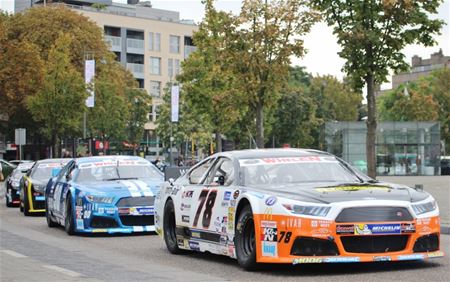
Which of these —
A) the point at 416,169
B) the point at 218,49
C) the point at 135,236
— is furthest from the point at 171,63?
the point at 135,236

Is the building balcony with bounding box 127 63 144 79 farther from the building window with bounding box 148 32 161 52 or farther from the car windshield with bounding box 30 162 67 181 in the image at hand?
the car windshield with bounding box 30 162 67 181

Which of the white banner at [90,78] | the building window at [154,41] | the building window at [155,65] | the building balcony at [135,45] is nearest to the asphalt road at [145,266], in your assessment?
the white banner at [90,78]

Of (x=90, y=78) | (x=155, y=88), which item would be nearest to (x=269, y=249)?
(x=90, y=78)

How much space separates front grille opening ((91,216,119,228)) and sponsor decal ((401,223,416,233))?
7271 mm

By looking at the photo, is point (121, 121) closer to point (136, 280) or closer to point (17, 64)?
point (17, 64)

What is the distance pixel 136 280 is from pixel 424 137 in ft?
199

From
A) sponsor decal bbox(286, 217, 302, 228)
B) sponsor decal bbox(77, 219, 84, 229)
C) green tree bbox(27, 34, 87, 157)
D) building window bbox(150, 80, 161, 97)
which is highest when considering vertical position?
building window bbox(150, 80, 161, 97)

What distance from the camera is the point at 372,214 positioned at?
9.89 meters

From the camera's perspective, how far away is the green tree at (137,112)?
96.9 m

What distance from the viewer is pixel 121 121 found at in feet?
270

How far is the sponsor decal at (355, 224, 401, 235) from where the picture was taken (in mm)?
9859

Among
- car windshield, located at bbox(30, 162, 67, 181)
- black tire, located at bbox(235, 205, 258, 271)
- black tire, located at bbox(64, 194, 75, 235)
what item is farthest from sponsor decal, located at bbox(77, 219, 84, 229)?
car windshield, located at bbox(30, 162, 67, 181)

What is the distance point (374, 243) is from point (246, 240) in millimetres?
1470

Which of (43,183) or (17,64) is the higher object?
(17,64)
